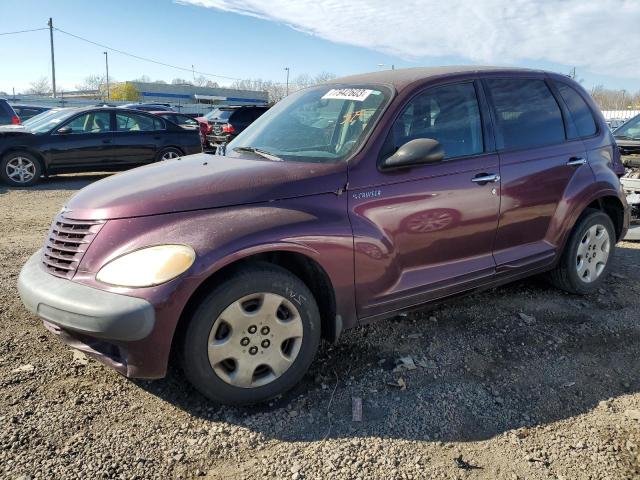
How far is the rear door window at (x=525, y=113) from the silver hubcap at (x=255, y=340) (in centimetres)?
208

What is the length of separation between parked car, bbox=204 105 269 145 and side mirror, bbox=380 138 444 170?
11870 millimetres

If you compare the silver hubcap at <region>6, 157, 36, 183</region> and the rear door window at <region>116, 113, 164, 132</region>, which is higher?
the rear door window at <region>116, 113, 164, 132</region>

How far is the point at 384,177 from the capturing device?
3111mm

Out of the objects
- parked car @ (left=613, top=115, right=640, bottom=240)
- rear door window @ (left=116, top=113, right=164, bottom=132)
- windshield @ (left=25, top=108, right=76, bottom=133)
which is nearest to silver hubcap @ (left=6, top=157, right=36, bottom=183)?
windshield @ (left=25, top=108, right=76, bottom=133)

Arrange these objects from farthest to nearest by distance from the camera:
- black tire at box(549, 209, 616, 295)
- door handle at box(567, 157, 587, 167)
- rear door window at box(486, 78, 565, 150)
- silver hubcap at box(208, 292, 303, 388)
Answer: black tire at box(549, 209, 616, 295)
door handle at box(567, 157, 587, 167)
rear door window at box(486, 78, 565, 150)
silver hubcap at box(208, 292, 303, 388)

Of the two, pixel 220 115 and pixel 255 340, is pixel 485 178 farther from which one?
pixel 220 115

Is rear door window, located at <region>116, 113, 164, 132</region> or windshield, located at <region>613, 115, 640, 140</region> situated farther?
rear door window, located at <region>116, 113, 164, 132</region>

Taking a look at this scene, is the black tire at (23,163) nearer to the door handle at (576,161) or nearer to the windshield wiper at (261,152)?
the windshield wiper at (261,152)

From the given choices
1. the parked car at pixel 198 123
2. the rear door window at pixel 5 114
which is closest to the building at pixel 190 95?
the parked car at pixel 198 123

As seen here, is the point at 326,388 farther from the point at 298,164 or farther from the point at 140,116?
the point at 140,116

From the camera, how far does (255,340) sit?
2732 millimetres

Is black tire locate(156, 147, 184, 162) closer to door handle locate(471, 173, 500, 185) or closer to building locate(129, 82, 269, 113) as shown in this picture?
door handle locate(471, 173, 500, 185)

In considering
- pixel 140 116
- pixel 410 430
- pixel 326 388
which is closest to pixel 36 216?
pixel 140 116

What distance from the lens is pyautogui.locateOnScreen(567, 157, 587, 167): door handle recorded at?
4.11 metres
